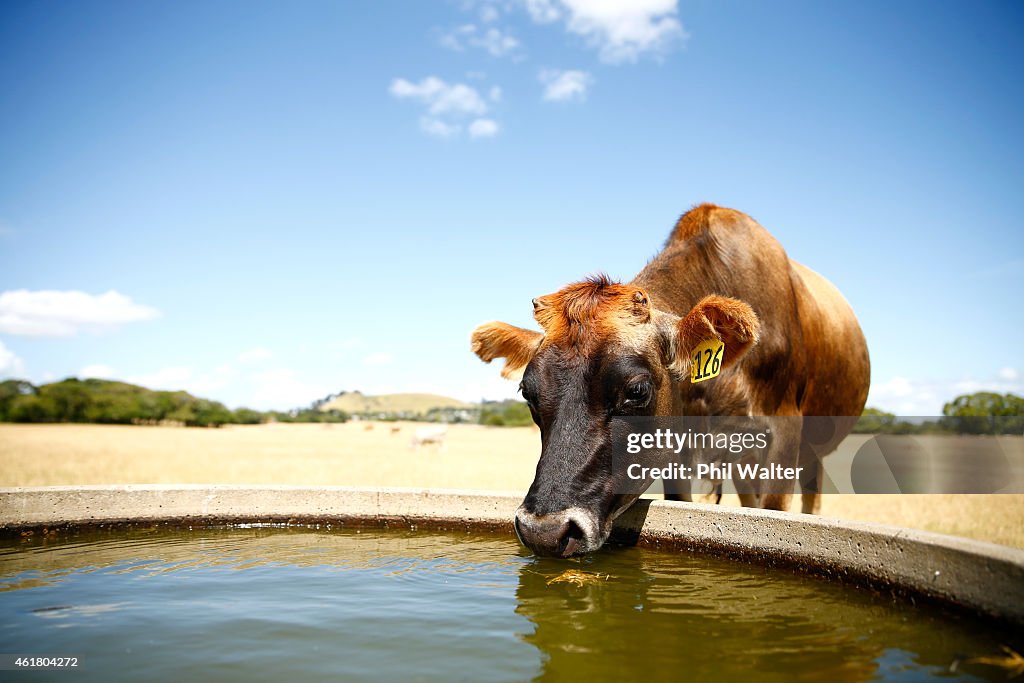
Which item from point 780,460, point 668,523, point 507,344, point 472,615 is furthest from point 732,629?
point 780,460

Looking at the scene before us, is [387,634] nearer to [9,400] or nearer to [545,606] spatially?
[545,606]

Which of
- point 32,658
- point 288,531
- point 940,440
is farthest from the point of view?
point 940,440

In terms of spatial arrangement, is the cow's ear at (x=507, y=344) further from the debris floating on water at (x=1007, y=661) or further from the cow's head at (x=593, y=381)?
the debris floating on water at (x=1007, y=661)

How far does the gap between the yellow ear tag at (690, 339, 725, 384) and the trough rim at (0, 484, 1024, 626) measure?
0.95m

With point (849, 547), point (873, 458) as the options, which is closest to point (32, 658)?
point (849, 547)

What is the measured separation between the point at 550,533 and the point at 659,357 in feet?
4.83

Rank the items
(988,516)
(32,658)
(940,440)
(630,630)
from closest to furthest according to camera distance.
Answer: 1. (32,658)
2. (630,630)
3. (988,516)
4. (940,440)

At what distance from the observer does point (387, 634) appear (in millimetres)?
3271

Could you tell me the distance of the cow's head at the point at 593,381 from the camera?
3.59m

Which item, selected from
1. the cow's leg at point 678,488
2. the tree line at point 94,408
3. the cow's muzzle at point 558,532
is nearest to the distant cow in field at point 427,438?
the cow's leg at point 678,488

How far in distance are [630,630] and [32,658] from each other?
2.52 m

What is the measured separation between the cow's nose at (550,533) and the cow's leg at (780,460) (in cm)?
253

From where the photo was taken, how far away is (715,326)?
4520mm

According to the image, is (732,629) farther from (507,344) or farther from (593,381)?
(507,344)
